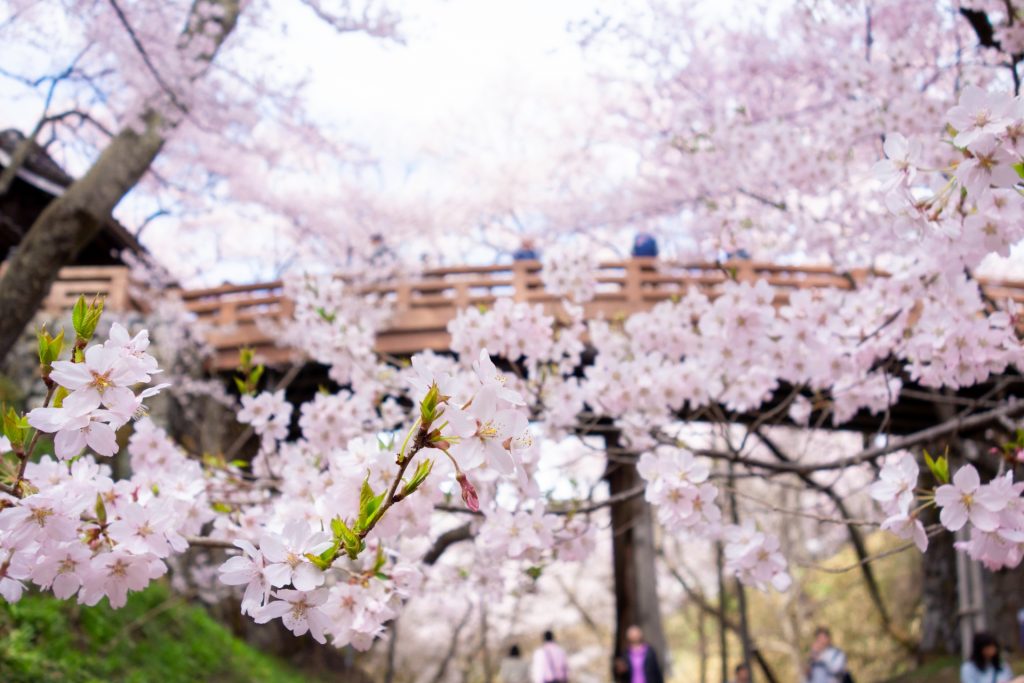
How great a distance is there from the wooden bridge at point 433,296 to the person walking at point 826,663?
12.3 feet

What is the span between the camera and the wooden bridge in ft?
33.0

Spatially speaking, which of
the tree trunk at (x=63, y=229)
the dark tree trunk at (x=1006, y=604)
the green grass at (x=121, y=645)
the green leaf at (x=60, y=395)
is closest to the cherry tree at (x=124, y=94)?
the tree trunk at (x=63, y=229)

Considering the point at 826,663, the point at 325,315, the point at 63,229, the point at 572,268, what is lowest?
the point at 826,663

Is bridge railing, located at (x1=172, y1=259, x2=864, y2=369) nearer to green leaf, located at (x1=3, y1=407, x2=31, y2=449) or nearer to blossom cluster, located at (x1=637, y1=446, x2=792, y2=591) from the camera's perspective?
blossom cluster, located at (x1=637, y1=446, x2=792, y2=591)

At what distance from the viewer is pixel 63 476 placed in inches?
77.7

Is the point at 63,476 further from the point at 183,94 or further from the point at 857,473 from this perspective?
the point at 857,473

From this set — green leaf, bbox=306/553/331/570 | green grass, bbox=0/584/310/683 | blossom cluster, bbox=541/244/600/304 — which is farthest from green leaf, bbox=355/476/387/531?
green grass, bbox=0/584/310/683

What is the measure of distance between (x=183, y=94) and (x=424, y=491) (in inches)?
195

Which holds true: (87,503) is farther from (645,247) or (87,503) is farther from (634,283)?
(645,247)

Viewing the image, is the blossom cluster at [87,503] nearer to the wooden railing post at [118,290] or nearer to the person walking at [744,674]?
the person walking at [744,674]

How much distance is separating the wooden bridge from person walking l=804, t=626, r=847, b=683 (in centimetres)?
375

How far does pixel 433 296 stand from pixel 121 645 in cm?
517

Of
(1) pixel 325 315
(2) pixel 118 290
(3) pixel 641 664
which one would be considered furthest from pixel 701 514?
(2) pixel 118 290

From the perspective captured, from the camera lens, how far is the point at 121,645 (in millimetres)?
6484
